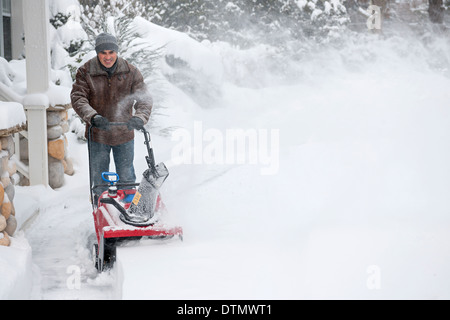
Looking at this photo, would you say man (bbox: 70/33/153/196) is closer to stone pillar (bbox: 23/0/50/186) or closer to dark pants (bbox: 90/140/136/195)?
dark pants (bbox: 90/140/136/195)

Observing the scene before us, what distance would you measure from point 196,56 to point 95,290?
292 inches

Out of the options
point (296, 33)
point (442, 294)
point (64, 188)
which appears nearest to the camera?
point (442, 294)

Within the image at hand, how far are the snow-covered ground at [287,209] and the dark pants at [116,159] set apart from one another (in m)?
0.54

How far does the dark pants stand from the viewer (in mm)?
4449

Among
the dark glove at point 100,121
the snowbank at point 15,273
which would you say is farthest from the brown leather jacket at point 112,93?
the snowbank at point 15,273

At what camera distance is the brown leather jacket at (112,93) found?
4148 mm

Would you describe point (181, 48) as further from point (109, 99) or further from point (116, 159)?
point (109, 99)

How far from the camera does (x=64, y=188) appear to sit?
6.02m

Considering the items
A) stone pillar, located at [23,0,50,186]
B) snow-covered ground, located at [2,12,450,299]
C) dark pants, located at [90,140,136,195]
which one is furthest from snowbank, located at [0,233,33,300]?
stone pillar, located at [23,0,50,186]

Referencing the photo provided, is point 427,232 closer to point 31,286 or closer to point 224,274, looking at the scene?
point 224,274

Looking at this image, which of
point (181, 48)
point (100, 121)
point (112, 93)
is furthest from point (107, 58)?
point (181, 48)

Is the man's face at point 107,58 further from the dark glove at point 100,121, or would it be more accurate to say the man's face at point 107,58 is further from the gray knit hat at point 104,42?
the dark glove at point 100,121

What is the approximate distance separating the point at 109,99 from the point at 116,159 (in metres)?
0.54
